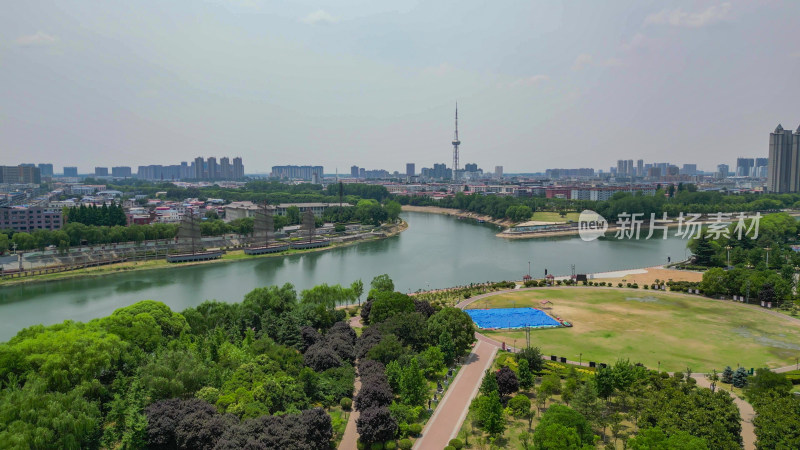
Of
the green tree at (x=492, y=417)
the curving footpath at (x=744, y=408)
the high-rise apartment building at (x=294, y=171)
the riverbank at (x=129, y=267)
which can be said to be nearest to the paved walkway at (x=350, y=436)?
the green tree at (x=492, y=417)

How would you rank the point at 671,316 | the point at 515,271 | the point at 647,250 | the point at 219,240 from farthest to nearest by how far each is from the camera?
the point at 219,240 < the point at 647,250 < the point at 515,271 < the point at 671,316

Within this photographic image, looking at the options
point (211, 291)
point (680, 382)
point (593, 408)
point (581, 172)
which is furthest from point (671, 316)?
point (581, 172)

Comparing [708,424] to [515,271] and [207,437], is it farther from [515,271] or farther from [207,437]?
[515,271]

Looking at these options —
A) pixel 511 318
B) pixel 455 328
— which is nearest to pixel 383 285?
pixel 511 318

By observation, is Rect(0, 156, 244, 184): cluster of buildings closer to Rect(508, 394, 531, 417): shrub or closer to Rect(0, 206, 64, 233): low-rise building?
Rect(0, 206, 64, 233): low-rise building

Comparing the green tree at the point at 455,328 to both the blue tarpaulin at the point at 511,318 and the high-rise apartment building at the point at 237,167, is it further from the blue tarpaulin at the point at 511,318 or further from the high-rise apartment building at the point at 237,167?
the high-rise apartment building at the point at 237,167

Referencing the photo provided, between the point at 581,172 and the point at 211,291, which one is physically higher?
the point at 581,172
